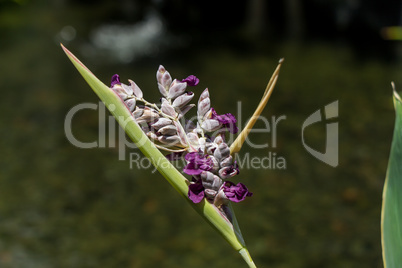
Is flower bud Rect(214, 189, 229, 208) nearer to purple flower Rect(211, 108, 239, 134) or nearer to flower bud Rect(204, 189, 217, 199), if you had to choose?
flower bud Rect(204, 189, 217, 199)

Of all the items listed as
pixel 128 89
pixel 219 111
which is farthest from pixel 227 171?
pixel 219 111

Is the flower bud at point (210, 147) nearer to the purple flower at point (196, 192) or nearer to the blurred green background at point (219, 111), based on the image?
the purple flower at point (196, 192)

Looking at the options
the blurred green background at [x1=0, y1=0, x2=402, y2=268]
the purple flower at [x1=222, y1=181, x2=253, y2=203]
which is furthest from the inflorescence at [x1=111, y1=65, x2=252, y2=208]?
the blurred green background at [x1=0, y1=0, x2=402, y2=268]

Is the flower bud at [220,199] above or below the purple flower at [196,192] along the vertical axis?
below

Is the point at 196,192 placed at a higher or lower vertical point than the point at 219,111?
lower

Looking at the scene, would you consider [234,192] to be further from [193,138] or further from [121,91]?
[121,91]

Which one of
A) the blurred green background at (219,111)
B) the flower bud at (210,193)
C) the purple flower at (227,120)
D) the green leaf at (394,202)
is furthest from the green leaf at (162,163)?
the blurred green background at (219,111)
